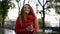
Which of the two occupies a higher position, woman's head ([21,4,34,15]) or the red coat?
woman's head ([21,4,34,15])

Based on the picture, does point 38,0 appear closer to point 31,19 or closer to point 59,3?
point 59,3

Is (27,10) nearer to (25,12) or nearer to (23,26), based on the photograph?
(25,12)

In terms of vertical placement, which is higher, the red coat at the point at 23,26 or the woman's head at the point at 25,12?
the woman's head at the point at 25,12

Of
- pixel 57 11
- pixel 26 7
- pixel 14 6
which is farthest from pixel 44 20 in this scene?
pixel 26 7

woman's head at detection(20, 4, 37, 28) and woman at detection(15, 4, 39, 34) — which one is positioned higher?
woman's head at detection(20, 4, 37, 28)

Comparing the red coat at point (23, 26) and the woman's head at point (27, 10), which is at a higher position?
the woman's head at point (27, 10)

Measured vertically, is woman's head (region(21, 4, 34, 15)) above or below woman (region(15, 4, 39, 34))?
above

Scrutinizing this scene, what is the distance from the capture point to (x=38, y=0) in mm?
9148

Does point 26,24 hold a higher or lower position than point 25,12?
lower

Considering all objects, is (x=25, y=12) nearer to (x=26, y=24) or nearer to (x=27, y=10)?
(x=27, y=10)

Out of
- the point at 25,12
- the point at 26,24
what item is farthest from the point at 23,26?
the point at 25,12

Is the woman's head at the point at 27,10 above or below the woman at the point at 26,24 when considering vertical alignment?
above

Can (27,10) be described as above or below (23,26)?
above

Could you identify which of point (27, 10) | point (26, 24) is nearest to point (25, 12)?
point (27, 10)
